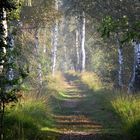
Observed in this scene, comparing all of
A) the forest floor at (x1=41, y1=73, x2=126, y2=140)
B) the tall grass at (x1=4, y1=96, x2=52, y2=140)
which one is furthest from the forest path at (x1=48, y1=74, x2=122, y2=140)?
the tall grass at (x1=4, y1=96, x2=52, y2=140)

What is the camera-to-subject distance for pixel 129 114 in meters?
15.7

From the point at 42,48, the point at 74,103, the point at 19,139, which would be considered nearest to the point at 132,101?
the point at 19,139

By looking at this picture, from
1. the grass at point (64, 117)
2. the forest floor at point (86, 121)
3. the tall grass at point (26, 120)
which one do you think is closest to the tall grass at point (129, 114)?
the grass at point (64, 117)

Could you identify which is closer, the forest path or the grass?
the grass

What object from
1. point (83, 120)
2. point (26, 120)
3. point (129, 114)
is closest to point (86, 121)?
point (83, 120)

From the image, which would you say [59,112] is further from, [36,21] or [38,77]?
[36,21]

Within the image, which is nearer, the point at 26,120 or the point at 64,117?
the point at 26,120

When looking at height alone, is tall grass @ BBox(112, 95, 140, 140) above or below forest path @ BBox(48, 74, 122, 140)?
above

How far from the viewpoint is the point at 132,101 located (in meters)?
17.8

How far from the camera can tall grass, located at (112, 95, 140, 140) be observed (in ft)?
43.0

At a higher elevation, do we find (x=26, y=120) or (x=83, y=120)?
(x=26, y=120)

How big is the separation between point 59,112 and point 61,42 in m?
56.4

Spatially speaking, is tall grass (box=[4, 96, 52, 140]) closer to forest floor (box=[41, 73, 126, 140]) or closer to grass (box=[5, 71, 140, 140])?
grass (box=[5, 71, 140, 140])

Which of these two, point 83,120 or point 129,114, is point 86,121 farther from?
point 129,114
